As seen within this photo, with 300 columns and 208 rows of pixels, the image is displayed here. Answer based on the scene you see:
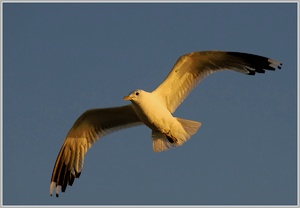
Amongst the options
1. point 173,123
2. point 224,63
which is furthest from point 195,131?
point 224,63

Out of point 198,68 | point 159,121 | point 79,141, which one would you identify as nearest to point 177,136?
point 159,121

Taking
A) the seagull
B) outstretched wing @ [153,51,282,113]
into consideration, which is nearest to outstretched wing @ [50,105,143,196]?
the seagull

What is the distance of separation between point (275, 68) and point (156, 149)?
6.09 ft

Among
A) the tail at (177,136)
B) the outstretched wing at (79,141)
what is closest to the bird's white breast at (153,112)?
the tail at (177,136)

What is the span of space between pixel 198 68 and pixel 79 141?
6.57 ft

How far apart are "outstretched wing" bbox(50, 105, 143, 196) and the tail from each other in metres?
0.55

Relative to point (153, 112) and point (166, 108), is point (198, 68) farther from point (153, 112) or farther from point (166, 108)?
point (153, 112)

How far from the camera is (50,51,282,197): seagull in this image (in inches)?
366

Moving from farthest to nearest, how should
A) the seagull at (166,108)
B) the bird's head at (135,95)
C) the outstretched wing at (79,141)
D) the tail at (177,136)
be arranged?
the outstretched wing at (79,141)
the tail at (177,136)
the seagull at (166,108)
the bird's head at (135,95)

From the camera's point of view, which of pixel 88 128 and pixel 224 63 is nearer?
pixel 224 63

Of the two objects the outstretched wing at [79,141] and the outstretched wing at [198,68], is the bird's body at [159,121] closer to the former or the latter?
the outstretched wing at [198,68]

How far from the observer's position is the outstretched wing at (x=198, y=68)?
9484 millimetres

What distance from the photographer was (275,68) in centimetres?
961

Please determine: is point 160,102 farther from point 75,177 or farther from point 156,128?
point 75,177
